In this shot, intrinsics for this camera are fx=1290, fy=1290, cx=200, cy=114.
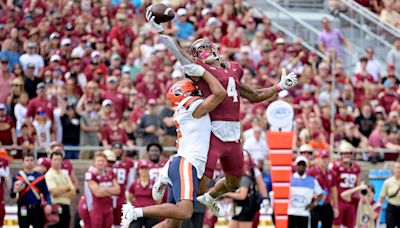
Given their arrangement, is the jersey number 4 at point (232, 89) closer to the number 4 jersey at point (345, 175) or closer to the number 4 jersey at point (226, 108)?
the number 4 jersey at point (226, 108)

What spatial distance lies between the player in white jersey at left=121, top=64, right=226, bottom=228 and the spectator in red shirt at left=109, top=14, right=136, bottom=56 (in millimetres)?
10921

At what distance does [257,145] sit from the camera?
22.2 metres

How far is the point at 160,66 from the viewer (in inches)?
981

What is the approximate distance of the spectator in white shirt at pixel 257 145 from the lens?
22073 mm

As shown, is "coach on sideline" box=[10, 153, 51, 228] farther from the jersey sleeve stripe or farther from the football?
the football

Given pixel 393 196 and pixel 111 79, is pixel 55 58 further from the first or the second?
pixel 393 196

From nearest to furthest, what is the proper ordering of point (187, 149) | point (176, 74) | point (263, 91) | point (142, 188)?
1. point (187, 149)
2. point (263, 91)
3. point (142, 188)
4. point (176, 74)

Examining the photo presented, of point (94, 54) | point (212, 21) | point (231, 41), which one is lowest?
point (94, 54)

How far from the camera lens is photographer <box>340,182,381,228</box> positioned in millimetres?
21569

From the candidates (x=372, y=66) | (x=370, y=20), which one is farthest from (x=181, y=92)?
(x=370, y=20)

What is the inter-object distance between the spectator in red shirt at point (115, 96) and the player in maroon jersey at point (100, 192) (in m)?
3.17

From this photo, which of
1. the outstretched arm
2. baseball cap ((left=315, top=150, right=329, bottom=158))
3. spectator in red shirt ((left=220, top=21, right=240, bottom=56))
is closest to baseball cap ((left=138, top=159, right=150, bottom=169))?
baseball cap ((left=315, top=150, right=329, bottom=158))

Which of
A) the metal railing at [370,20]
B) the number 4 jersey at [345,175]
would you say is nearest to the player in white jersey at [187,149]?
the number 4 jersey at [345,175]

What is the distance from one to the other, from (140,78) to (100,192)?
4838mm
